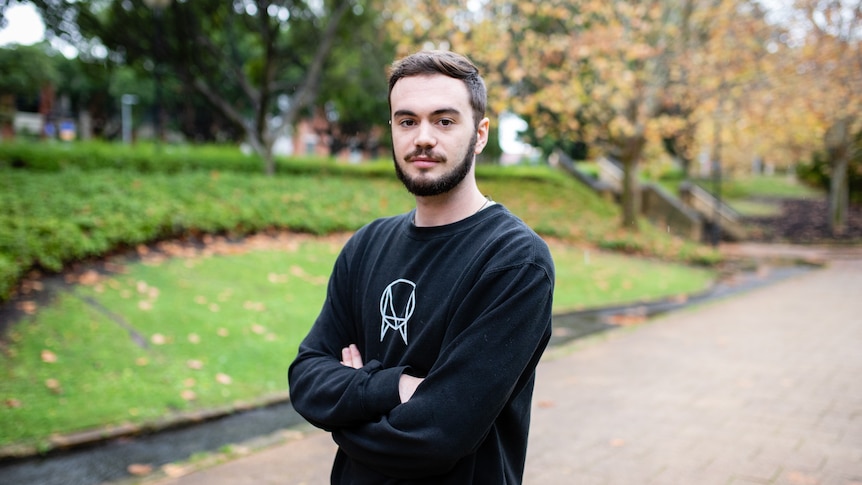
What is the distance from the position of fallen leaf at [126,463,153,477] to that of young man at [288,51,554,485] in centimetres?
293

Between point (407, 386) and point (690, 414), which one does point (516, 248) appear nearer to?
point (407, 386)

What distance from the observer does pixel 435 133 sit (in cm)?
191

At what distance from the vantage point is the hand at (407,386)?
184cm

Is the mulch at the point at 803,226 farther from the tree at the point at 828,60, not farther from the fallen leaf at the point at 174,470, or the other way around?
the fallen leaf at the point at 174,470

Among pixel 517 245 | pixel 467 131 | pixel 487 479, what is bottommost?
pixel 487 479

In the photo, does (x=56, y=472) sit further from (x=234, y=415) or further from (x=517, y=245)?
(x=517, y=245)

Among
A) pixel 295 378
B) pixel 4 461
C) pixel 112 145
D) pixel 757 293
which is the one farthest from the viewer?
pixel 112 145

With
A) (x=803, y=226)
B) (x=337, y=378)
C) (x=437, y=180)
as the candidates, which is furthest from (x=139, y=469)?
(x=803, y=226)

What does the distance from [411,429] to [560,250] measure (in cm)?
1460

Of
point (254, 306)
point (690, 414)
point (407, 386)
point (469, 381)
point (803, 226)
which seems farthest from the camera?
point (803, 226)

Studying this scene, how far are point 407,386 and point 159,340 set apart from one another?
5.66 metres

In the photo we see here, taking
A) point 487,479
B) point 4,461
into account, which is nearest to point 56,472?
point 4,461

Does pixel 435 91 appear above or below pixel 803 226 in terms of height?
above

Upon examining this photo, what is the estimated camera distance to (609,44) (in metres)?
14.7
